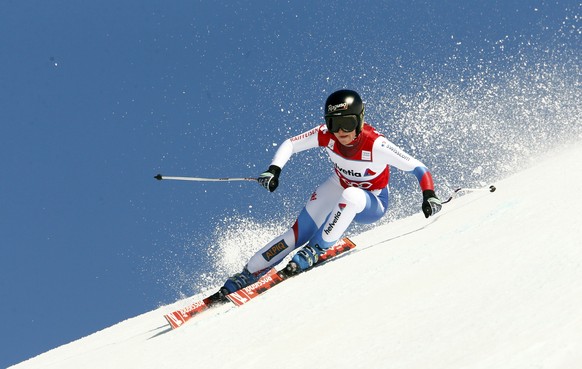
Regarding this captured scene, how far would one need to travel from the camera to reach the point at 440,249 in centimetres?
489

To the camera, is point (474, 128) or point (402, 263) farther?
point (474, 128)

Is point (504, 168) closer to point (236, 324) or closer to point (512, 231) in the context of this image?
point (512, 231)

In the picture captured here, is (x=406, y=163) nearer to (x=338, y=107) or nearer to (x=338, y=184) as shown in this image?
(x=338, y=184)

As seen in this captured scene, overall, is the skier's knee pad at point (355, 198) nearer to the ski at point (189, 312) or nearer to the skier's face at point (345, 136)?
the skier's face at point (345, 136)

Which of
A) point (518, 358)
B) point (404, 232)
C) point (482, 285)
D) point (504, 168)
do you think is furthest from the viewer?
point (504, 168)

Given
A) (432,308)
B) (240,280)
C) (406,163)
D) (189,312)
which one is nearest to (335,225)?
(406,163)

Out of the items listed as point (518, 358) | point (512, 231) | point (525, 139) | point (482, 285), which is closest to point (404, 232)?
point (512, 231)

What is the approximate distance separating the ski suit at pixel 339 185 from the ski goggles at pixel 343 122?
0.22m

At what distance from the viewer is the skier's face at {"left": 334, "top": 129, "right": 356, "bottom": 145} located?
5.99m

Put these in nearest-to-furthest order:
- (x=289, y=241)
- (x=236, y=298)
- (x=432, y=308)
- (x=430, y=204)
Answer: (x=432, y=308) < (x=236, y=298) < (x=430, y=204) < (x=289, y=241)

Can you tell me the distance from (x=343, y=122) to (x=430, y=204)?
2.83 feet

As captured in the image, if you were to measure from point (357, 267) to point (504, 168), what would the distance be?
5446 mm

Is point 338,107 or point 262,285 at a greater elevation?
point 338,107

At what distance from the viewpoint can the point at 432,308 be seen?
368cm
